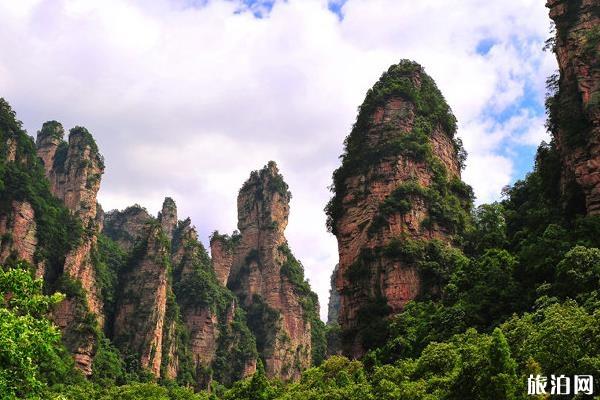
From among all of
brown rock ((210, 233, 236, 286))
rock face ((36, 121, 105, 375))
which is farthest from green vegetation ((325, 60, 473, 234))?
brown rock ((210, 233, 236, 286))

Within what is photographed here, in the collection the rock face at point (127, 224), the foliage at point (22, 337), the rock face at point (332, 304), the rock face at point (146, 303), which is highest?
the rock face at point (127, 224)

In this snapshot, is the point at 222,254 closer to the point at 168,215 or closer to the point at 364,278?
the point at 168,215

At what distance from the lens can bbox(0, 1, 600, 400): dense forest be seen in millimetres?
19672

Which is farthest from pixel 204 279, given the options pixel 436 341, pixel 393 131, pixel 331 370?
pixel 436 341

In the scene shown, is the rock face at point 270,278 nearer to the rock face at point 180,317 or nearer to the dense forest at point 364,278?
the dense forest at point 364,278

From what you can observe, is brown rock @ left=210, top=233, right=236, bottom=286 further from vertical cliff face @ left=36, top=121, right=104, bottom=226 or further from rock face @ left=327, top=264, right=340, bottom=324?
rock face @ left=327, top=264, right=340, bottom=324

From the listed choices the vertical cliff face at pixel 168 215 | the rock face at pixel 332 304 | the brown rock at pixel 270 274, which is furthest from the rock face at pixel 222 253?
the rock face at pixel 332 304

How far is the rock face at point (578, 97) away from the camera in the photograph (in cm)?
3152

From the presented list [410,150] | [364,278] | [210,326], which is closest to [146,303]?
[210,326]

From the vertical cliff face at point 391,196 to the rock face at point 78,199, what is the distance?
27475mm

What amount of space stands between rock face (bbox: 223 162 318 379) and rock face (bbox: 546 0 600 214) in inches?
2359

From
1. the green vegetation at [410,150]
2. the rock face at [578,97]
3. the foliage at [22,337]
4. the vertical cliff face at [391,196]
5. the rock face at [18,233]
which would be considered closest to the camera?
the foliage at [22,337]

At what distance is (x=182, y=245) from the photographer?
293 feet

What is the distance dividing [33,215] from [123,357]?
1797 centimetres
